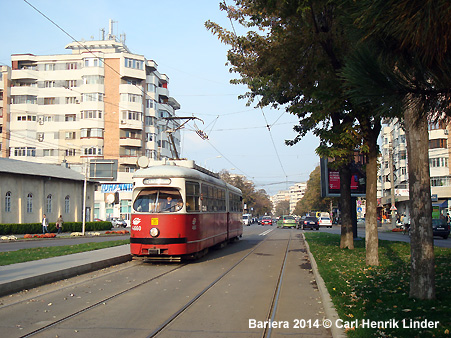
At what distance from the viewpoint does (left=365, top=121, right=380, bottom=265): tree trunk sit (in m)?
13.0

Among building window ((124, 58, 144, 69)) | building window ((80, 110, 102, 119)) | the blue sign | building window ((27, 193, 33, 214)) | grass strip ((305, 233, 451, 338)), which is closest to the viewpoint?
grass strip ((305, 233, 451, 338))

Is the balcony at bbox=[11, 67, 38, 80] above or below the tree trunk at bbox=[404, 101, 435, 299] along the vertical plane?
above

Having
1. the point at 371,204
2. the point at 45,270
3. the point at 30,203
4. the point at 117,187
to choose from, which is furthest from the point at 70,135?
the point at 371,204

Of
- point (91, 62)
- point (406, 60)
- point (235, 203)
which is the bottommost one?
point (235, 203)

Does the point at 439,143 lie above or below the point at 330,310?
above

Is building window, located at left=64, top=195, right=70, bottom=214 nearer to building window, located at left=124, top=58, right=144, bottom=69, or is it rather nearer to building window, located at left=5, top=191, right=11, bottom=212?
building window, located at left=5, top=191, right=11, bottom=212

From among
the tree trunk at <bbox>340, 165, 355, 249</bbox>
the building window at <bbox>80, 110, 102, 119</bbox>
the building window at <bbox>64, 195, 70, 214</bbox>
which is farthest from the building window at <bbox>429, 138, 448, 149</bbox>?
the tree trunk at <bbox>340, 165, 355, 249</bbox>

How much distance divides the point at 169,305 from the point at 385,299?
13.0ft

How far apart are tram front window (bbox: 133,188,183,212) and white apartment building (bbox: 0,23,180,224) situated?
53646 millimetres

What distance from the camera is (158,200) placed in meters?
15.4

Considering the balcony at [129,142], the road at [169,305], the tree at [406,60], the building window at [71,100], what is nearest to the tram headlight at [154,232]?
the road at [169,305]

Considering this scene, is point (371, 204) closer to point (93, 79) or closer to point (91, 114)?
point (91, 114)

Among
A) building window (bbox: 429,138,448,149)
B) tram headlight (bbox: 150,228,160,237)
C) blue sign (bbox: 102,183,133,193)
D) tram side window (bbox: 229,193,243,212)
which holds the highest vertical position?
building window (bbox: 429,138,448,149)

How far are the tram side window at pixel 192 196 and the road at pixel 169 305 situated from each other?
2587 millimetres
